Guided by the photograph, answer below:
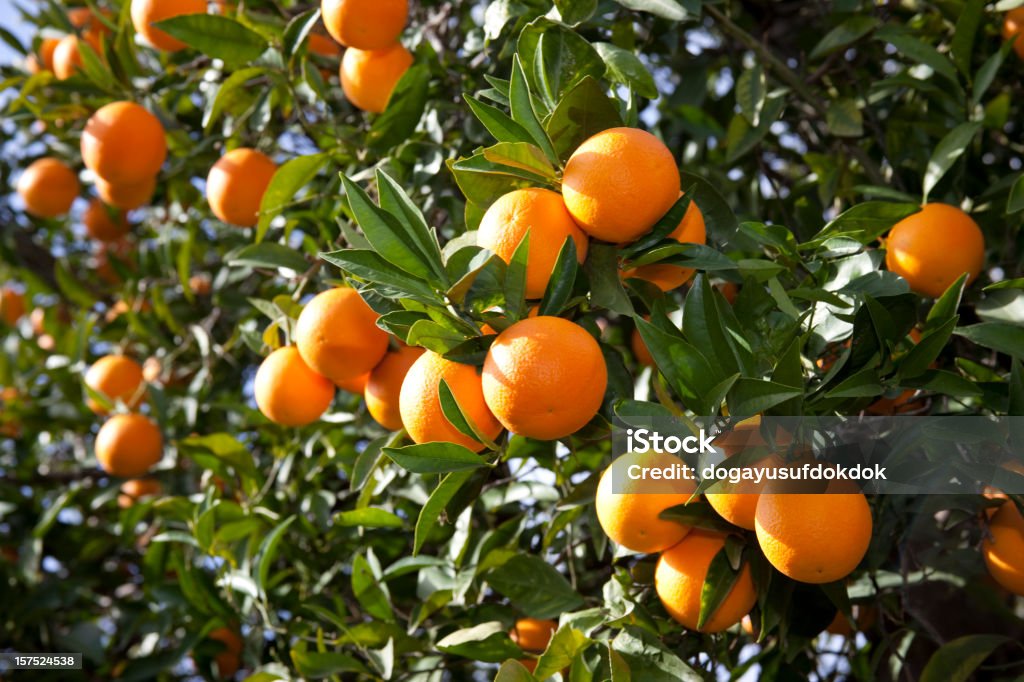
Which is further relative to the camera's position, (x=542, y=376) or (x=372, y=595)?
(x=372, y=595)

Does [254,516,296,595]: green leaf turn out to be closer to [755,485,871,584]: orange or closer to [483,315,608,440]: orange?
[483,315,608,440]: orange

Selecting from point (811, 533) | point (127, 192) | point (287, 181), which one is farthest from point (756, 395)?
point (127, 192)

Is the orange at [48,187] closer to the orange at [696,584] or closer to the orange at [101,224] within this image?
the orange at [101,224]

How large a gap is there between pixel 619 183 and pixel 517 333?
0.82 feet

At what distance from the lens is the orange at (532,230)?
1227 millimetres

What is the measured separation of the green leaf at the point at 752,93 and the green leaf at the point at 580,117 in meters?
0.66

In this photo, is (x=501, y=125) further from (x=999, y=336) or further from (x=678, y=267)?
(x=999, y=336)

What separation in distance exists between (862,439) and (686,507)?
363 mm

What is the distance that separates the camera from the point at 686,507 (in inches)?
52.8

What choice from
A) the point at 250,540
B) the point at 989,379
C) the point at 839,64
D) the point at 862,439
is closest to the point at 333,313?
the point at 250,540

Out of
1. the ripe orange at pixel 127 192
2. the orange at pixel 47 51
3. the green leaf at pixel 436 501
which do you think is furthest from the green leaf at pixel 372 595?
the orange at pixel 47 51

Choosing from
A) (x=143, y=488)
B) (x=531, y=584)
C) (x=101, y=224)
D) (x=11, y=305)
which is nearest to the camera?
(x=531, y=584)

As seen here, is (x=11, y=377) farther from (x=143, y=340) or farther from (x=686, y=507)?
(x=686, y=507)

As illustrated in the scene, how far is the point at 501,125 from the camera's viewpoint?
4.37 ft
